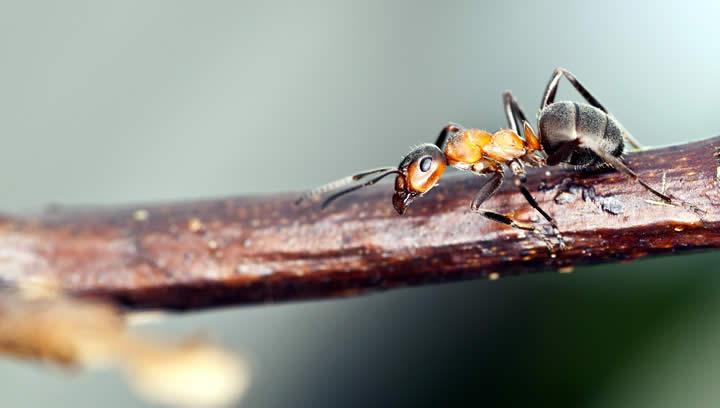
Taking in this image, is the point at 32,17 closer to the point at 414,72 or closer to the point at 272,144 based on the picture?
the point at 272,144

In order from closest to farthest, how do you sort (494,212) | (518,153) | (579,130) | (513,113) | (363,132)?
(494,212)
(579,130)
(518,153)
(513,113)
(363,132)

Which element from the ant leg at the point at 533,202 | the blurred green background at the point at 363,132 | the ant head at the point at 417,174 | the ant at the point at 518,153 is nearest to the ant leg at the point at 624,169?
the ant at the point at 518,153

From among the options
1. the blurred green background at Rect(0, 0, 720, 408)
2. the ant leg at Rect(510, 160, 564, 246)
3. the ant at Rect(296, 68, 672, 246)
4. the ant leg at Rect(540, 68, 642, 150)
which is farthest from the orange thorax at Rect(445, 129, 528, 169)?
the blurred green background at Rect(0, 0, 720, 408)

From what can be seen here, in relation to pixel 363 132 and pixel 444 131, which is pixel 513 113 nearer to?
pixel 444 131

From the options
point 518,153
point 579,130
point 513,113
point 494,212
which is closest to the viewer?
point 494,212

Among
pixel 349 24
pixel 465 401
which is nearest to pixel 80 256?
pixel 465 401

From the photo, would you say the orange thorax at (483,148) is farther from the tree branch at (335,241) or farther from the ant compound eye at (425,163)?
the tree branch at (335,241)

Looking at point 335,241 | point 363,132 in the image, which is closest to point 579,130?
point 335,241

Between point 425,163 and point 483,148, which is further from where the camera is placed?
point 483,148
